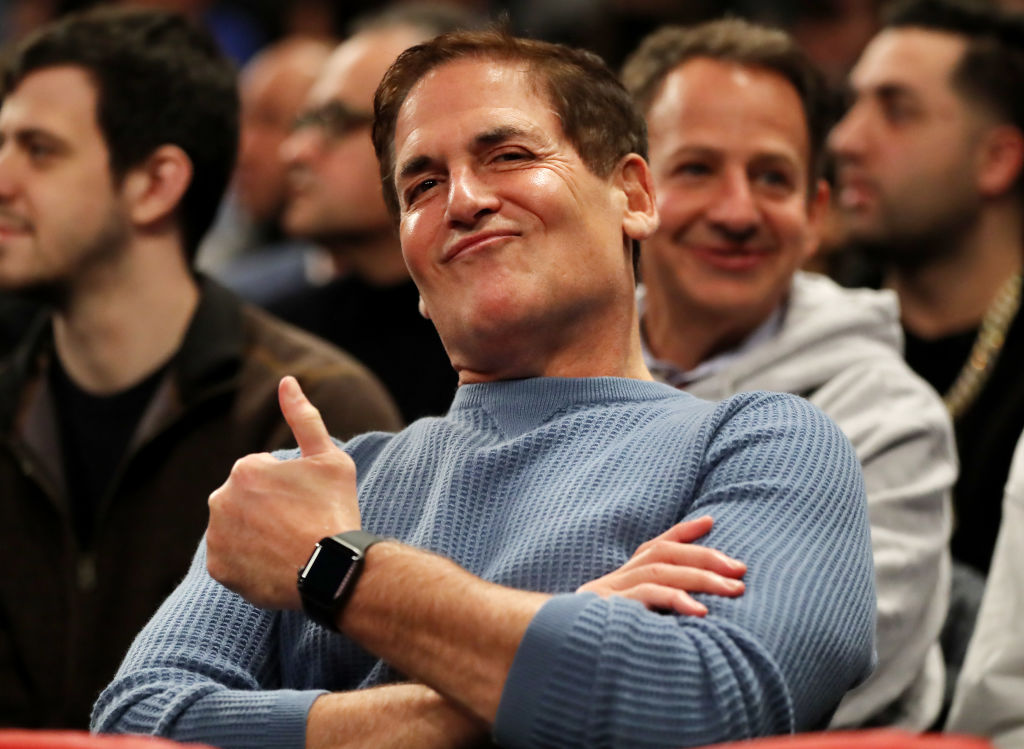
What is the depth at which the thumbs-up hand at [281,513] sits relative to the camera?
1.57 metres

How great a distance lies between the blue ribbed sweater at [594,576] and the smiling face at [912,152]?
171 cm

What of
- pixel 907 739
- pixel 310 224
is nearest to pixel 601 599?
pixel 907 739

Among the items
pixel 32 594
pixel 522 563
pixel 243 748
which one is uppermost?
pixel 522 563

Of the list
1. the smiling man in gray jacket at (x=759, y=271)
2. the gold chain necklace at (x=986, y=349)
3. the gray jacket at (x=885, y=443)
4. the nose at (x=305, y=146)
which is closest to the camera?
the gray jacket at (x=885, y=443)

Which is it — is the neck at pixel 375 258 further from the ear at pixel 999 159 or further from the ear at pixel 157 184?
the ear at pixel 999 159

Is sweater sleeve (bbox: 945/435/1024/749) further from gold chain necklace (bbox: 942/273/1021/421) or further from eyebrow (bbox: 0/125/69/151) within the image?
eyebrow (bbox: 0/125/69/151)

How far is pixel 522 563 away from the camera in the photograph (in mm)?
1606

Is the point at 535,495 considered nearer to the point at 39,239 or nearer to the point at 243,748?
the point at 243,748

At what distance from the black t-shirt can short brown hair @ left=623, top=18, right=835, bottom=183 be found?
3.53ft

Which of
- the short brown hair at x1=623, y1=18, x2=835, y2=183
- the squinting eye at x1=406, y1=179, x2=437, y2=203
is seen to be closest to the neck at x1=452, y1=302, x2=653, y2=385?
the squinting eye at x1=406, y1=179, x2=437, y2=203

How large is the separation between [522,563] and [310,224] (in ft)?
8.16

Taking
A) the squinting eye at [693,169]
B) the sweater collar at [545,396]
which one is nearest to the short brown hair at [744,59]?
the squinting eye at [693,169]

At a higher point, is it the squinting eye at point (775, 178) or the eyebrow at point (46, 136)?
the eyebrow at point (46, 136)

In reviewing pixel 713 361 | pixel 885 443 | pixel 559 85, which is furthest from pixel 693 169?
pixel 559 85
